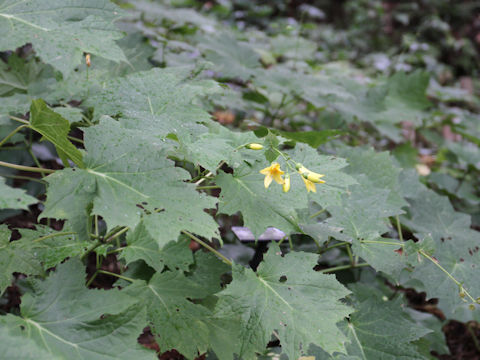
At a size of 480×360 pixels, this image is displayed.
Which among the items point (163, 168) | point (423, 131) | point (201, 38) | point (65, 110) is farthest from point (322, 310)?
point (423, 131)

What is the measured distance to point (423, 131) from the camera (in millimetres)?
3504

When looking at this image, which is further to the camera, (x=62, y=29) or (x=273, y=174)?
(x=62, y=29)

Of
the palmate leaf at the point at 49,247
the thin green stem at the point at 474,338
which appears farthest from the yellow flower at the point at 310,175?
the thin green stem at the point at 474,338

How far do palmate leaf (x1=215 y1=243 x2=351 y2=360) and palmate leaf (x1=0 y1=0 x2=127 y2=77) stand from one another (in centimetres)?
78

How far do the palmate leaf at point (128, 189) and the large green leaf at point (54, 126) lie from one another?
0.04 m

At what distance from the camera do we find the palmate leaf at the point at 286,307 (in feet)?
3.35

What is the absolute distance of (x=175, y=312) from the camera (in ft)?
3.87

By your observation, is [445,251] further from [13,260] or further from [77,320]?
[13,260]

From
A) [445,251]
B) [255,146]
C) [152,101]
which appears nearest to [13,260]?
[152,101]

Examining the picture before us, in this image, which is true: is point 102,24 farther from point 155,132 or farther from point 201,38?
point 201,38

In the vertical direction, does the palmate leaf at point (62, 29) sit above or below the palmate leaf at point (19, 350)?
above

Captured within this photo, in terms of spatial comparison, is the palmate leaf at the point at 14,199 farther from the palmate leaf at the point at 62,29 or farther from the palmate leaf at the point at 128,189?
the palmate leaf at the point at 62,29

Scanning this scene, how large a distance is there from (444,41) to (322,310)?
7.45 metres

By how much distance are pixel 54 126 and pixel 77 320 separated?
1.56 ft
